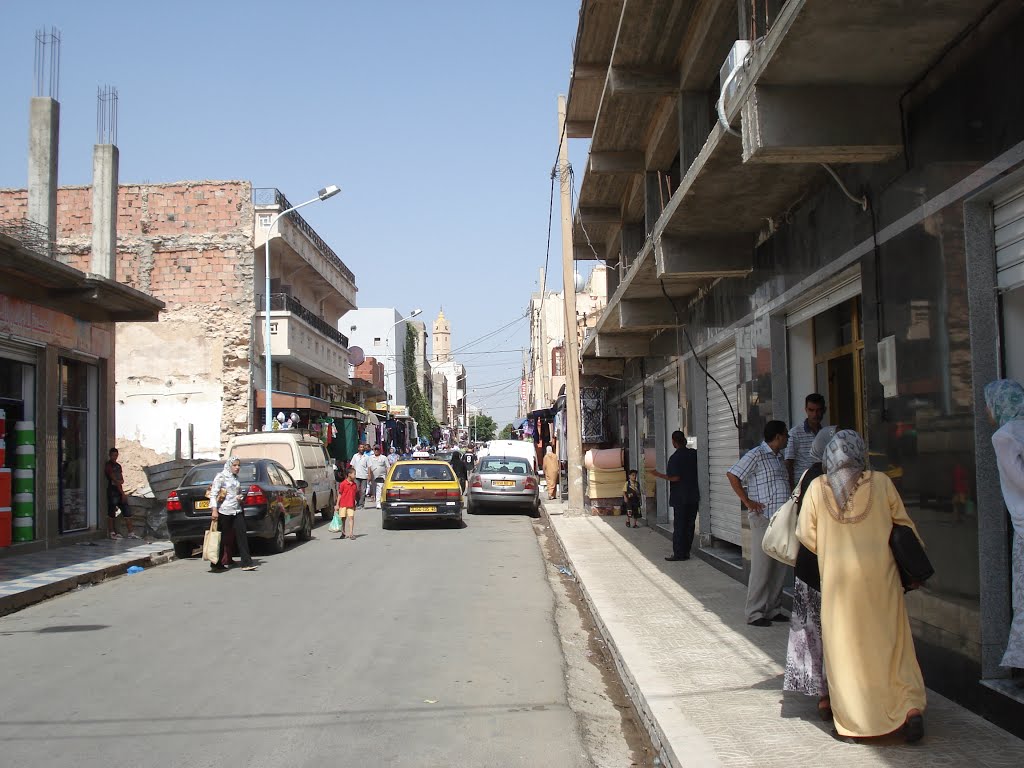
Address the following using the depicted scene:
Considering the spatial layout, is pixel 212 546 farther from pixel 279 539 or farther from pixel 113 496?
pixel 113 496

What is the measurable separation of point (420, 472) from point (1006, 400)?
56.5 ft

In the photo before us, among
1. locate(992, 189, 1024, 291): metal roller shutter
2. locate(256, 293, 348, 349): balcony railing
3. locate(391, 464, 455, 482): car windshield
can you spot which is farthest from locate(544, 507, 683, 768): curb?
locate(256, 293, 348, 349): balcony railing

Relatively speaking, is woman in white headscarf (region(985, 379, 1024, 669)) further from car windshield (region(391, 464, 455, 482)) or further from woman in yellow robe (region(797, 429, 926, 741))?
car windshield (region(391, 464, 455, 482))

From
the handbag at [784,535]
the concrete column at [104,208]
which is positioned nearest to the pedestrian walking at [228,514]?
the concrete column at [104,208]

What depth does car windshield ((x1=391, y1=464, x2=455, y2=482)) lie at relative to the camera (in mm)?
21234

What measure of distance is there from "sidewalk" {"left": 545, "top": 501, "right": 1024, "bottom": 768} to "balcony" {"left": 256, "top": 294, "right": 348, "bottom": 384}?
22630 millimetres

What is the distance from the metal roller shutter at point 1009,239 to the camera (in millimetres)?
5258

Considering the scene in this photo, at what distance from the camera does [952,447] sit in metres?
5.75

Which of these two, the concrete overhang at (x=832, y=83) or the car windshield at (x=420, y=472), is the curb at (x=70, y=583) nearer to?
A: the car windshield at (x=420, y=472)

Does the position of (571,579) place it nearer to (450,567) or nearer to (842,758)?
(450,567)

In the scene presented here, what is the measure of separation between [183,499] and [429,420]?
67.5 meters

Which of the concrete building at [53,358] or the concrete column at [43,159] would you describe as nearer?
the concrete building at [53,358]

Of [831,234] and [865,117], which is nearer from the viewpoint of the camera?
[865,117]

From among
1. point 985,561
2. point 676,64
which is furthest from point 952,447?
point 676,64
